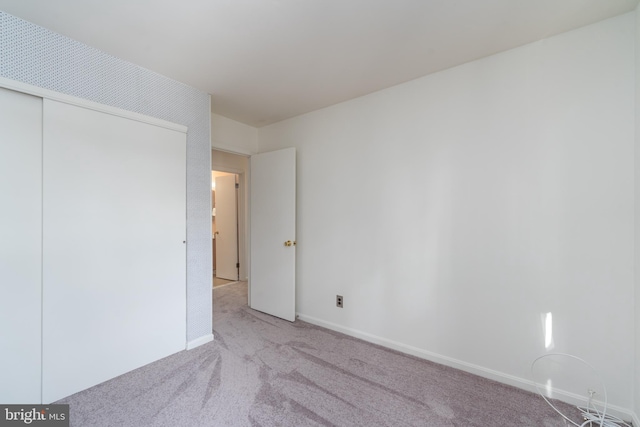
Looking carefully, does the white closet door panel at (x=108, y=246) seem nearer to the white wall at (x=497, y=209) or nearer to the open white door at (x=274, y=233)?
the open white door at (x=274, y=233)

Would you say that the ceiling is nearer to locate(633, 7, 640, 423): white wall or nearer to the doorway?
locate(633, 7, 640, 423): white wall

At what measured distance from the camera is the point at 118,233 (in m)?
2.03

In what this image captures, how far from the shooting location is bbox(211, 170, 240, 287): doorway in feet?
16.4

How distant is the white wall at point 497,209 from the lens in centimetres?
162

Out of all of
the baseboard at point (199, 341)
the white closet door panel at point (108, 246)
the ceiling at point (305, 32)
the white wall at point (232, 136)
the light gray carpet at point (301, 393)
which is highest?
the ceiling at point (305, 32)

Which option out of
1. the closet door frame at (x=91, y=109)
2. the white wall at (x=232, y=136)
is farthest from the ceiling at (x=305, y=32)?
the white wall at (x=232, y=136)

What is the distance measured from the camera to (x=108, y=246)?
6.52ft

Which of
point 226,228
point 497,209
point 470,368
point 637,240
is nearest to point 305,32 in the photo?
point 497,209

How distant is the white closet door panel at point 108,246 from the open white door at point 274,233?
1094 mm

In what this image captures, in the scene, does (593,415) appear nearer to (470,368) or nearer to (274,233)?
(470,368)

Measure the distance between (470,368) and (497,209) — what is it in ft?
4.13

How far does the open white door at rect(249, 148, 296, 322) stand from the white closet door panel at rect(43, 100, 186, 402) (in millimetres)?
1094

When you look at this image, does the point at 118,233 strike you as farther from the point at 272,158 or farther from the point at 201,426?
the point at 272,158

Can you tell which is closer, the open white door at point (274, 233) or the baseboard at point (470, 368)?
the baseboard at point (470, 368)
